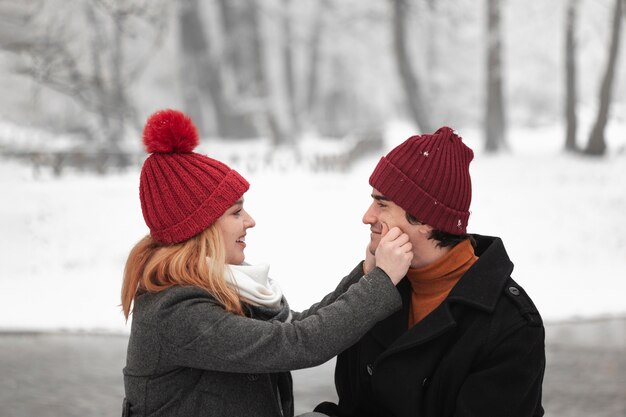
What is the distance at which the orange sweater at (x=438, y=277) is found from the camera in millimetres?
1886

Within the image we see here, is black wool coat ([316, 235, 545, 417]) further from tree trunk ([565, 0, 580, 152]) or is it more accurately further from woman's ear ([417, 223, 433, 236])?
tree trunk ([565, 0, 580, 152])

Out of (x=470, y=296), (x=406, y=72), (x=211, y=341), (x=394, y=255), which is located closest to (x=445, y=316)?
(x=470, y=296)

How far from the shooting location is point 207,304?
1696 mm

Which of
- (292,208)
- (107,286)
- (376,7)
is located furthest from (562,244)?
(107,286)

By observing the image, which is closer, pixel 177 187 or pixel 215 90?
pixel 177 187

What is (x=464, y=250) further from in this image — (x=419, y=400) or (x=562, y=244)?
(x=562, y=244)

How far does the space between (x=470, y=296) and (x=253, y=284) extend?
22.8 inches

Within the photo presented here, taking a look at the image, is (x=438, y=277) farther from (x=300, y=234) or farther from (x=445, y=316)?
→ (x=300, y=234)

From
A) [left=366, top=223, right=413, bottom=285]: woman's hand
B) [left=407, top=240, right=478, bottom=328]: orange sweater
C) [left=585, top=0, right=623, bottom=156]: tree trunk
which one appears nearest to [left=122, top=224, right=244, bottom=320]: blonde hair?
[left=366, top=223, right=413, bottom=285]: woman's hand

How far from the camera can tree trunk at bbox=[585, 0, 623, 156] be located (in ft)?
20.1

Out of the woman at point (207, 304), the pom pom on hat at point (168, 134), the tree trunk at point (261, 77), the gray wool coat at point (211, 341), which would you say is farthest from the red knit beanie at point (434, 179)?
the tree trunk at point (261, 77)

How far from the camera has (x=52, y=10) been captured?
624 centimetres

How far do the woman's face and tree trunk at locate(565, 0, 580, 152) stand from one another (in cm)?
525

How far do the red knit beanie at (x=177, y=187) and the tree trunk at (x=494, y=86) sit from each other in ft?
17.4
